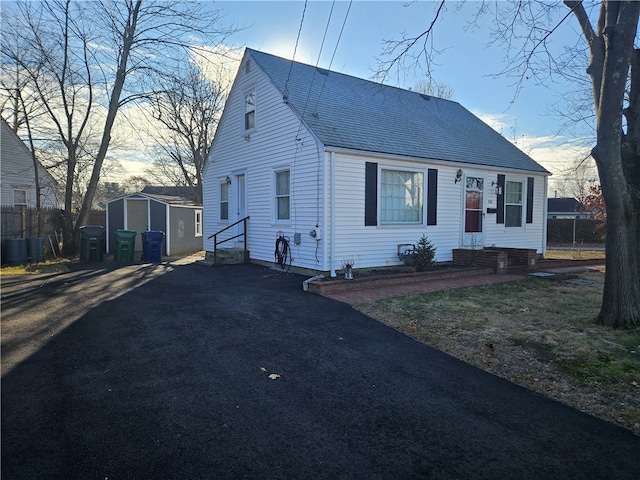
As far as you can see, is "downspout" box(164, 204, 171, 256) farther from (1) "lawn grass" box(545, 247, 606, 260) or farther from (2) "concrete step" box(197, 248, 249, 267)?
(1) "lawn grass" box(545, 247, 606, 260)

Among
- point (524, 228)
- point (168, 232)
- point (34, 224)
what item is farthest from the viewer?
point (168, 232)

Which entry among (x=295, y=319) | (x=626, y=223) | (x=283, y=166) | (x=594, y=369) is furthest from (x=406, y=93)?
(x=594, y=369)

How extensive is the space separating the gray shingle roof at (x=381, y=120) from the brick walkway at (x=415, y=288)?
135 inches

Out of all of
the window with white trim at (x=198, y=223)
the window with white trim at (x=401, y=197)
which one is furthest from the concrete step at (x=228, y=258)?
the window with white trim at (x=198, y=223)

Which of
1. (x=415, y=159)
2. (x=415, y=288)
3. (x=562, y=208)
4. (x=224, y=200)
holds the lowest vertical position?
(x=415, y=288)

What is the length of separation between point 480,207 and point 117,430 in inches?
474

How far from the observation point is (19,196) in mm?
19953

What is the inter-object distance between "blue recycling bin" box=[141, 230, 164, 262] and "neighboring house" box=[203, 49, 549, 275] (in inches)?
70.5

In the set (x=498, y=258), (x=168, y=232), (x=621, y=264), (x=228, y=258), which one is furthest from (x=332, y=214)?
(x=168, y=232)

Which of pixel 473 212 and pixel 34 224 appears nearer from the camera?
pixel 473 212

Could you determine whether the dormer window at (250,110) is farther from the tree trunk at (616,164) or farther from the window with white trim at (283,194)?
the tree trunk at (616,164)

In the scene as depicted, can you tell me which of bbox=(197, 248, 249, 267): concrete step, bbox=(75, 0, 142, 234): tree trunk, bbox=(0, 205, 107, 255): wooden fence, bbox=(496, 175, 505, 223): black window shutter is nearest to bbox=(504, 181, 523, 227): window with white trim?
bbox=(496, 175, 505, 223): black window shutter

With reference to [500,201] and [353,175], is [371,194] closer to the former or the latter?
[353,175]

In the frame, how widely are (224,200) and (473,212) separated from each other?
8507 mm
